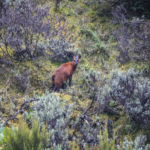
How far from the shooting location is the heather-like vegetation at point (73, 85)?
292cm

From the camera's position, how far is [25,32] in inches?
203

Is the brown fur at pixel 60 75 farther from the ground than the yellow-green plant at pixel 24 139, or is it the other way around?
the brown fur at pixel 60 75

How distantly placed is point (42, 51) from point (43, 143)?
12.2 feet

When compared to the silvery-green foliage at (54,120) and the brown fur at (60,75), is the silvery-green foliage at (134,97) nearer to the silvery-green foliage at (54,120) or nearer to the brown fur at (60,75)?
the silvery-green foliage at (54,120)

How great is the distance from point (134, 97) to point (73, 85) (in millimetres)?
2121

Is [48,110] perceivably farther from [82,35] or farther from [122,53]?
[82,35]

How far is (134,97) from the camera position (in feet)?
12.0

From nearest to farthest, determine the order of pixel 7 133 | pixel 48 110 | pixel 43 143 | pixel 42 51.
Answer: pixel 7 133 → pixel 43 143 → pixel 48 110 → pixel 42 51

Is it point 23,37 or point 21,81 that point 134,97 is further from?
point 23,37

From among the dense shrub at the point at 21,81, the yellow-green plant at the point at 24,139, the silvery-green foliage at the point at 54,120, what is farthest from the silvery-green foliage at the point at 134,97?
the dense shrub at the point at 21,81

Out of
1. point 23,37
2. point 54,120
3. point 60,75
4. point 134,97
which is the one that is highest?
point 23,37

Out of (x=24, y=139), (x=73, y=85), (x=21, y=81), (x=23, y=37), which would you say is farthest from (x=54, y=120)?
(x=23, y=37)

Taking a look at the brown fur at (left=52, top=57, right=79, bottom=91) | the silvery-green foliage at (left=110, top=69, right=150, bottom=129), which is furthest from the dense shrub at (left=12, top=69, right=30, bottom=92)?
the silvery-green foliage at (left=110, top=69, right=150, bottom=129)

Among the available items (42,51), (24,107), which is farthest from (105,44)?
(24,107)
